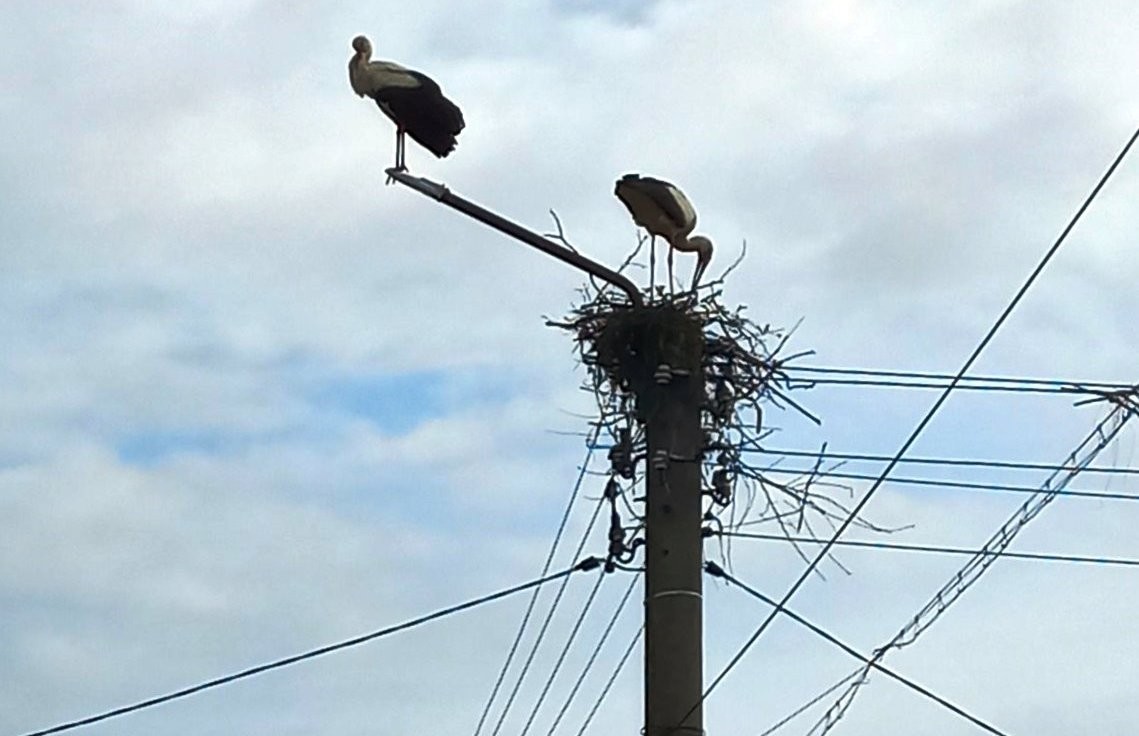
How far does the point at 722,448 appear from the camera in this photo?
8.65 metres

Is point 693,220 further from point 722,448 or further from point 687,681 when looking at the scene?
point 687,681

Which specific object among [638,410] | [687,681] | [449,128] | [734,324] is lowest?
[687,681]

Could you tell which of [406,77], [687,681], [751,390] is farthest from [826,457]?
[406,77]

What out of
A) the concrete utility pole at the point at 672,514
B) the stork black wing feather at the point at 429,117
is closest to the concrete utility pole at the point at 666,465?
the concrete utility pole at the point at 672,514

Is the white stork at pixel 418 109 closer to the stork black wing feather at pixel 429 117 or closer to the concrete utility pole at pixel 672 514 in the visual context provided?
the stork black wing feather at pixel 429 117

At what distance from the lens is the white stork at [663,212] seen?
9891 millimetres

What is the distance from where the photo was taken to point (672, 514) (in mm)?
8367

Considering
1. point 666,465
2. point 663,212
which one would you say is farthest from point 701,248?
point 666,465

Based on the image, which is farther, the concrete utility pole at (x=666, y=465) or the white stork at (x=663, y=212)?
the white stork at (x=663, y=212)

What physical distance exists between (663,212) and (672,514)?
210 centimetres

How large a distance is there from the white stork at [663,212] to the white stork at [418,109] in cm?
99

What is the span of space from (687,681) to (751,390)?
1.60 meters

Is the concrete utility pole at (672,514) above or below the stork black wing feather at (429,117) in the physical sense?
below

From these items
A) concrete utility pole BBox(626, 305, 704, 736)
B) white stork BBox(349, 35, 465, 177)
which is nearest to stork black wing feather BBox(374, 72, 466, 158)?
white stork BBox(349, 35, 465, 177)
